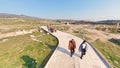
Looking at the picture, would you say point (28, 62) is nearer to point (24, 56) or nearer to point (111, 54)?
point (24, 56)

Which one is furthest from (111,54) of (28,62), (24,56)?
(28,62)

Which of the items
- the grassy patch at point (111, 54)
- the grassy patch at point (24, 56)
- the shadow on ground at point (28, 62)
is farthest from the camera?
the grassy patch at point (111, 54)

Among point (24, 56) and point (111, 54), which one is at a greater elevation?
point (24, 56)

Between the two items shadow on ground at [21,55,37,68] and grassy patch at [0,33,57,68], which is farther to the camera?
grassy patch at [0,33,57,68]

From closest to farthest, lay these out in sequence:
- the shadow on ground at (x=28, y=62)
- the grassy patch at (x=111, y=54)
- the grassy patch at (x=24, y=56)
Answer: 1. the shadow on ground at (x=28, y=62)
2. the grassy patch at (x=24, y=56)
3. the grassy patch at (x=111, y=54)

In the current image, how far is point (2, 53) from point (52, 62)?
9408mm

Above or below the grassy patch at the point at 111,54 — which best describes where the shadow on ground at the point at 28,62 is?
above

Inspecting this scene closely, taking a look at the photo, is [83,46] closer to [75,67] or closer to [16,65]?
[75,67]

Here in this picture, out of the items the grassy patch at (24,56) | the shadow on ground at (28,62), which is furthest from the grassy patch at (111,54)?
the shadow on ground at (28,62)

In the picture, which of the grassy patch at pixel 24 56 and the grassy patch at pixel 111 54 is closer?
the grassy patch at pixel 24 56

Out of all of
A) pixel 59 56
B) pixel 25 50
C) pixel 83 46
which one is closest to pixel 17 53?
pixel 25 50

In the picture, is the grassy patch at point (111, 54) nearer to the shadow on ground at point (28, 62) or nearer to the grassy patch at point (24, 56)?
the grassy patch at point (24, 56)

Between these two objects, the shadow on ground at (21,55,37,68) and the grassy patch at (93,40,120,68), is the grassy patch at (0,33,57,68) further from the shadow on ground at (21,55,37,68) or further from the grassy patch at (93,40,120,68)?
the grassy patch at (93,40,120,68)

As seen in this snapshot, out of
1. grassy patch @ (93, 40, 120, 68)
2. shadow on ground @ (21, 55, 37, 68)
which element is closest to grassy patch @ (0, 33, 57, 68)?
shadow on ground @ (21, 55, 37, 68)
